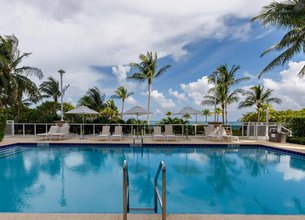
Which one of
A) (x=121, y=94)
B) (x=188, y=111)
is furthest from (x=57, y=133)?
(x=121, y=94)

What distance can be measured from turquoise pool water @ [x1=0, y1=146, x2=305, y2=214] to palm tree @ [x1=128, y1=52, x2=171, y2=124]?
1255cm

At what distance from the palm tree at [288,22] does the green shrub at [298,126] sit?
8.75 ft

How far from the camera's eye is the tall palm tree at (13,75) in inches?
648

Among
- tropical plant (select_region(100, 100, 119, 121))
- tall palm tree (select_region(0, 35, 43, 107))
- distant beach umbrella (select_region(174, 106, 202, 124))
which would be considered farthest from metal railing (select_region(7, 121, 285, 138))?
tropical plant (select_region(100, 100, 119, 121))

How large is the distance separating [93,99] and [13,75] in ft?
33.7

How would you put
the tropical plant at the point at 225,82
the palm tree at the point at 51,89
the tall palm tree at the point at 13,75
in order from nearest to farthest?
the tall palm tree at the point at 13,75
the tropical plant at the point at 225,82
the palm tree at the point at 51,89

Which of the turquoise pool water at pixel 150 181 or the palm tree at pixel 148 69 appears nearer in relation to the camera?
the turquoise pool water at pixel 150 181

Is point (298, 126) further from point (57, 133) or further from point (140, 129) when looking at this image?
point (57, 133)

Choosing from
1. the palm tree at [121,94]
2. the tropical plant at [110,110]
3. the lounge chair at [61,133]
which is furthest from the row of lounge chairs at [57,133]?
the palm tree at [121,94]

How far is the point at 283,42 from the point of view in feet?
41.6

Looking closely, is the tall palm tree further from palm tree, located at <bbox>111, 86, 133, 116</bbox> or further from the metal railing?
palm tree, located at <bbox>111, 86, 133, 116</bbox>

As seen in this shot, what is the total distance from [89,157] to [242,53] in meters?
15.1

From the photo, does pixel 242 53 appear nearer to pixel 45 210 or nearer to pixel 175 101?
pixel 175 101

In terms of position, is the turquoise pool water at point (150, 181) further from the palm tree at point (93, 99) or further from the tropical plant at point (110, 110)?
the tropical plant at point (110, 110)
